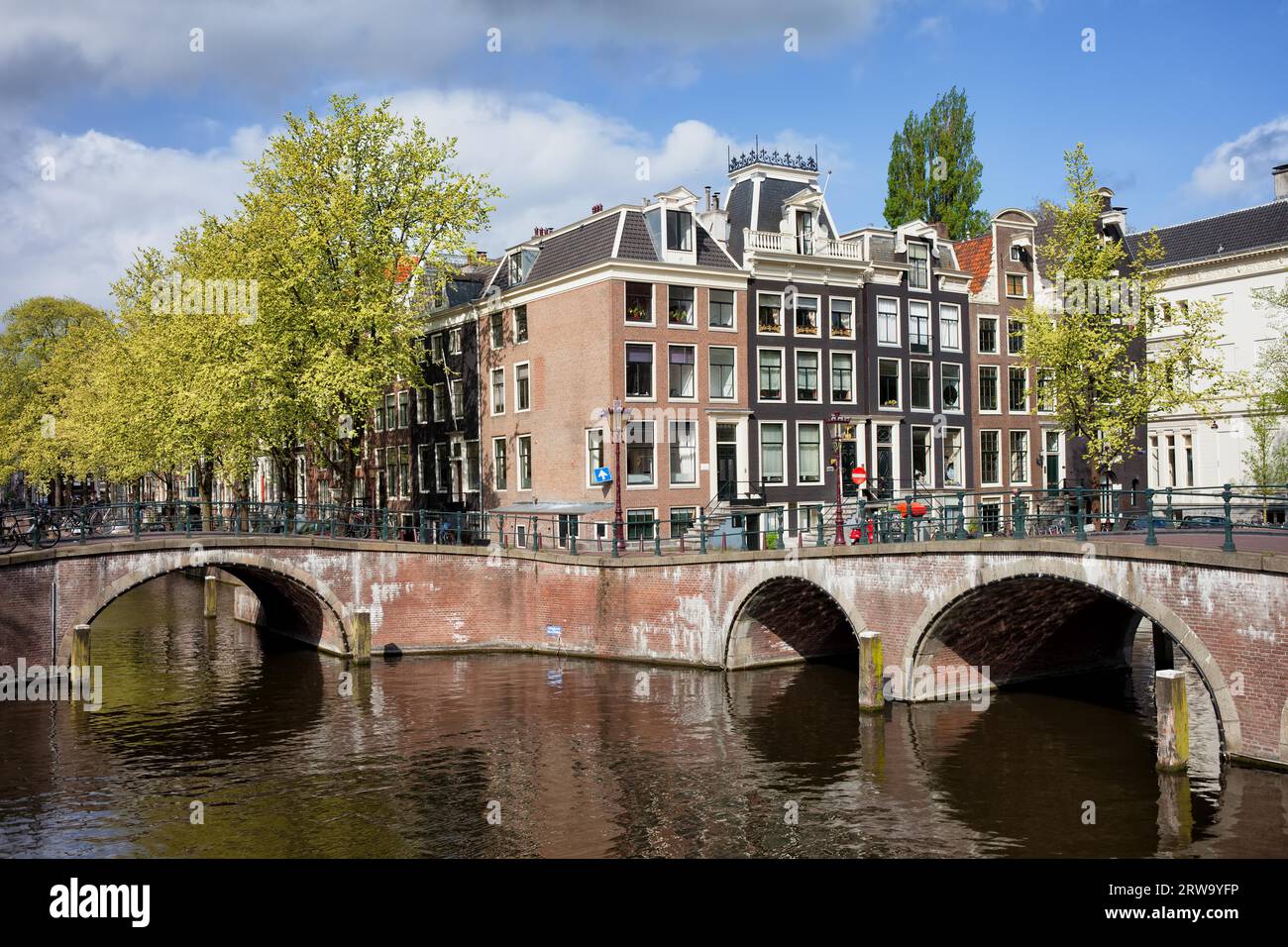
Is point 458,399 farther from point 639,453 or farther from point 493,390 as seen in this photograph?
point 639,453

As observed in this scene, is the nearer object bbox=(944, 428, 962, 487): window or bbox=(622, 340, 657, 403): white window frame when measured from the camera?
bbox=(622, 340, 657, 403): white window frame

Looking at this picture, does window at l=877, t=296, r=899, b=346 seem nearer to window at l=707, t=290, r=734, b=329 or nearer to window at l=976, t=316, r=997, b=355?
window at l=976, t=316, r=997, b=355

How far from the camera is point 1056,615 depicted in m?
27.8

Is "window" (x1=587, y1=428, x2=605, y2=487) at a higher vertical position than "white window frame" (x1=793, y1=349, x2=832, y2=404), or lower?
lower

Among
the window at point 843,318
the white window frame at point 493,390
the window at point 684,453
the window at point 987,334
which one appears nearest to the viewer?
the window at point 684,453

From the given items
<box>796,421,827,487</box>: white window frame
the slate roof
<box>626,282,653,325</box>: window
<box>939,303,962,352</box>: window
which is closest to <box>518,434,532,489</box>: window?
<box>626,282,653,325</box>: window

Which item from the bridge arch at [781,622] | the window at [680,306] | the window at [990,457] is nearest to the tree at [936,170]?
the window at [990,457]

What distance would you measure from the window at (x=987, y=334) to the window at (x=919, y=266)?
3.56 meters

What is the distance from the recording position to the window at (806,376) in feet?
148

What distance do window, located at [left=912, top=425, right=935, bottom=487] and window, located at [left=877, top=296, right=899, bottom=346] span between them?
412 cm

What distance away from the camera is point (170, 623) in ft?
148

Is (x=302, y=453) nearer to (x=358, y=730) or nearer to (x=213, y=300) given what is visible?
(x=213, y=300)

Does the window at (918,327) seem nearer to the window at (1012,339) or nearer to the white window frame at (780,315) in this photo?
the window at (1012,339)

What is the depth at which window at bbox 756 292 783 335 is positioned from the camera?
44188mm
